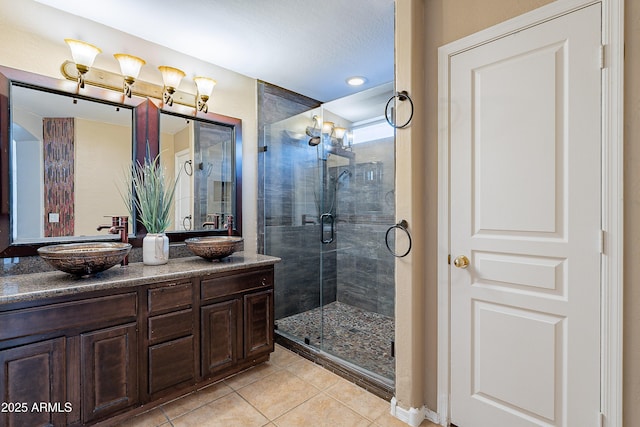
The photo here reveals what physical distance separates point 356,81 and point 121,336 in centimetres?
306

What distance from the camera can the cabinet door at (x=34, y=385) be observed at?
143cm

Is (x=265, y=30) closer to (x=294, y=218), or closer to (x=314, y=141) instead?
(x=314, y=141)

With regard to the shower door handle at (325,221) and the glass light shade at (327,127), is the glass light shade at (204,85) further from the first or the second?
the shower door handle at (325,221)

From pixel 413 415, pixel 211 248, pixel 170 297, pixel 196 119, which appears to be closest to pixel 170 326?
pixel 170 297

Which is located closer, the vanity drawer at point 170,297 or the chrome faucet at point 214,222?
the vanity drawer at point 170,297

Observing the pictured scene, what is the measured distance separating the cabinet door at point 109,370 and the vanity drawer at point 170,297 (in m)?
0.15

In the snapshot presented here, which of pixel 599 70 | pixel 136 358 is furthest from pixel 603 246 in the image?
pixel 136 358

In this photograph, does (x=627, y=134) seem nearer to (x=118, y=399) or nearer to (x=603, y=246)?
(x=603, y=246)

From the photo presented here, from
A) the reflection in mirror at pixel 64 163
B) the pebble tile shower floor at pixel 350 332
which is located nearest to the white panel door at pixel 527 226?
the pebble tile shower floor at pixel 350 332

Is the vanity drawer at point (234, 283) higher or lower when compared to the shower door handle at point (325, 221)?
lower

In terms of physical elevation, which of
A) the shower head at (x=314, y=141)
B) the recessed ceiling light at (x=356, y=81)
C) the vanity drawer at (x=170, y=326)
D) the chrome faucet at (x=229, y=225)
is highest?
the recessed ceiling light at (x=356, y=81)

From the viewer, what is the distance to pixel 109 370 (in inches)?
67.1

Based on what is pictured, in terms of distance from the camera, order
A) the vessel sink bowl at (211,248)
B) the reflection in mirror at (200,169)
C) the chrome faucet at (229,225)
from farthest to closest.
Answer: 1. the chrome faucet at (229,225)
2. the reflection in mirror at (200,169)
3. the vessel sink bowl at (211,248)

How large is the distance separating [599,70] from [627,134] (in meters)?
0.30
